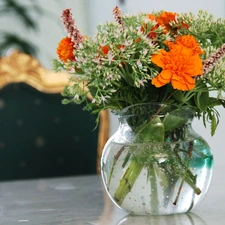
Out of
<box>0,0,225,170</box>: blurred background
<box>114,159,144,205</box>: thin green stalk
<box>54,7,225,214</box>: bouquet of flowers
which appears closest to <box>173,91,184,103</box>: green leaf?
<box>54,7,225,214</box>: bouquet of flowers

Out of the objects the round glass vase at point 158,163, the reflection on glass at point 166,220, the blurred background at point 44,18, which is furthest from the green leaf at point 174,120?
the blurred background at point 44,18

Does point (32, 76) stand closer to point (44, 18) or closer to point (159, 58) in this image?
point (44, 18)

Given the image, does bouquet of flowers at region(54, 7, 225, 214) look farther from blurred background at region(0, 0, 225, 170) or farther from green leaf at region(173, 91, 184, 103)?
blurred background at region(0, 0, 225, 170)

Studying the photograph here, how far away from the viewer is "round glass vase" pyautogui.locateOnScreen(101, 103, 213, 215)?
2.73 ft

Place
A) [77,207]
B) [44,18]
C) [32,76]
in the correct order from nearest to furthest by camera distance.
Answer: [77,207] → [32,76] → [44,18]

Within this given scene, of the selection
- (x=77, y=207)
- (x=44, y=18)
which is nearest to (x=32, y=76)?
(x=44, y=18)

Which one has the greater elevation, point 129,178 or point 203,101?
point 203,101

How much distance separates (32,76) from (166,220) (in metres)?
1.28

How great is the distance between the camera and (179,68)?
782 mm

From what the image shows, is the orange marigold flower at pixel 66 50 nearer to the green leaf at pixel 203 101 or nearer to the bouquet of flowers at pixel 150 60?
the bouquet of flowers at pixel 150 60

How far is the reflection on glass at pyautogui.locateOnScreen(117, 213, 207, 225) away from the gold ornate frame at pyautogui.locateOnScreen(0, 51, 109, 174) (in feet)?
3.90

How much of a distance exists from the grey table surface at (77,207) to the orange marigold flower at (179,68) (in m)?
0.19

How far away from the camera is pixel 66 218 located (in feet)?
2.98

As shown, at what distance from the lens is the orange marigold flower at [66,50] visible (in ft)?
2.77
